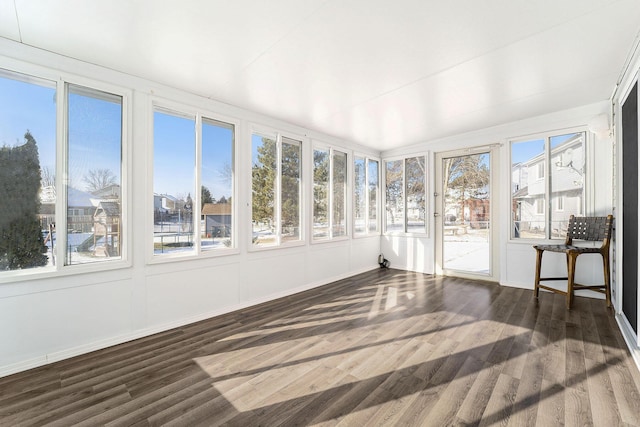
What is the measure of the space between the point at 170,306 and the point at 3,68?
8.04 ft

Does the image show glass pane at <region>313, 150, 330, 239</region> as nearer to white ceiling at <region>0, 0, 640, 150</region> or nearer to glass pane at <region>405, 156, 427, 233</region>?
white ceiling at <region>0, 0, 640, 150</region>

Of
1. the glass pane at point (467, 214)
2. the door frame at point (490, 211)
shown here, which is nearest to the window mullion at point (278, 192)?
the door frame at point (490, 211)

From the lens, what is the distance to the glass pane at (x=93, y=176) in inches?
98.9

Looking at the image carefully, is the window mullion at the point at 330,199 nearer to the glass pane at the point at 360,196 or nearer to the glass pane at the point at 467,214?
the glass pane at the point at 360,196

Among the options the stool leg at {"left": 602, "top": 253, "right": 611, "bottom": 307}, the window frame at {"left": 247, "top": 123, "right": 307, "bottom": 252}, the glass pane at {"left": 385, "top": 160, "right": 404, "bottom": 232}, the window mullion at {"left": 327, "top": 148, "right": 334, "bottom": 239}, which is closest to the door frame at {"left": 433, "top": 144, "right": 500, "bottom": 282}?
the glass pane at {"left": 385, "top": 160, "right": 404, "bottom": 232}

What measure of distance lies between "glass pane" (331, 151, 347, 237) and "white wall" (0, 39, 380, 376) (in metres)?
1.24

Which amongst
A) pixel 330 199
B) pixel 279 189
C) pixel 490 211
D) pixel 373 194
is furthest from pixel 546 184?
pixel 279 189

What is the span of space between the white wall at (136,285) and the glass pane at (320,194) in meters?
0.78

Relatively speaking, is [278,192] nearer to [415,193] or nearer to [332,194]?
[332,194]

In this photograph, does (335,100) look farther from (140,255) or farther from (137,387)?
(137,387)

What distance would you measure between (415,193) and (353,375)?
428cm

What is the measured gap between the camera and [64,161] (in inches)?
96.3

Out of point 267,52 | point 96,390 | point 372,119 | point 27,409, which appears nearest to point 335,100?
point 372,119

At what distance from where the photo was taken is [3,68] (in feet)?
7.26
